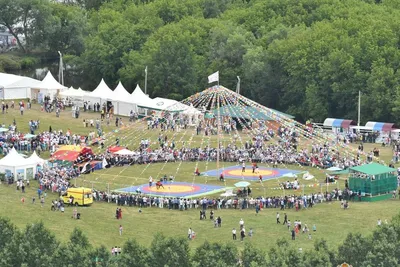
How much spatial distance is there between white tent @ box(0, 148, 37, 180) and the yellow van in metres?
7.89

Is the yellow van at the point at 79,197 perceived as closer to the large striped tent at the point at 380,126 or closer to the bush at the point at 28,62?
the large striped tent at the point at 380,126

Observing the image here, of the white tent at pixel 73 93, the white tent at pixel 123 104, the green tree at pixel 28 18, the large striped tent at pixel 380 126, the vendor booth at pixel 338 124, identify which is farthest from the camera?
the green tree at pixel 28 18

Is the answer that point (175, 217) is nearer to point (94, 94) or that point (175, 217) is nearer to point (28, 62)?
point (94, 94)

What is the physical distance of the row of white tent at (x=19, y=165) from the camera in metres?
85.5

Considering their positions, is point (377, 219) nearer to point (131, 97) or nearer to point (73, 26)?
point (131, 97)

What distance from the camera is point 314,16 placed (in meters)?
142

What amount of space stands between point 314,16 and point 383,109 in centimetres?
3456

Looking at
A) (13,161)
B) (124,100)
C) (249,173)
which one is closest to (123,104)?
(124,100)

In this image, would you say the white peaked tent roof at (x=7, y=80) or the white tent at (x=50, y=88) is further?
the white peaked tent roof at (x=7, y=80)

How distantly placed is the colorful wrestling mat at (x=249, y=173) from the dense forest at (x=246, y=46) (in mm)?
19876

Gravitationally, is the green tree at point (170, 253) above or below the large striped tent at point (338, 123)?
below

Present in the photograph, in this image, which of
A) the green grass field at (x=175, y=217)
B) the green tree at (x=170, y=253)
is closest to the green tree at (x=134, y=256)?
the green tree at (x=170, y=253)

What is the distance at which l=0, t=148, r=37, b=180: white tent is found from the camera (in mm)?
85500

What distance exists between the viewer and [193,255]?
5725 centimetres
